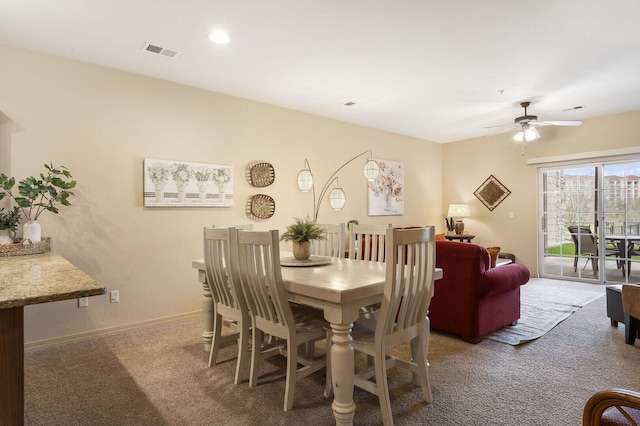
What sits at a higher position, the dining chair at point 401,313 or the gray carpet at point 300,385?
the dining chair at point 401,313

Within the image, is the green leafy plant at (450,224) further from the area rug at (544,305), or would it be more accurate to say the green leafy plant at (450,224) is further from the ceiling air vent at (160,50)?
the ceiling air vent at (160,50)

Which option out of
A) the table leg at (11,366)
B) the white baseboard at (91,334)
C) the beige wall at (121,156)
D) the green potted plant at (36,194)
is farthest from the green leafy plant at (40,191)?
the table leg at (11,366)

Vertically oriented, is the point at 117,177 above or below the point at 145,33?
below

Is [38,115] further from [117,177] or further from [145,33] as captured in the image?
[145,33]

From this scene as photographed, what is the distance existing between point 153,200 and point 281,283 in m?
2.28

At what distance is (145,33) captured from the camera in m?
2.82

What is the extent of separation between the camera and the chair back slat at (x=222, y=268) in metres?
2.32

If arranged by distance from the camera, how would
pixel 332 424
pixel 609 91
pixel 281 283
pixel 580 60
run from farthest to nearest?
1. pixel 609 91
2. pixel 580 60
3. pixel 281 283
4. pixel 332 424

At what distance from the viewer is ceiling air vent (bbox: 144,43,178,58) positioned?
9.93 ft

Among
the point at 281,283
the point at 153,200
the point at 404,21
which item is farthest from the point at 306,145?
the point at 281,283

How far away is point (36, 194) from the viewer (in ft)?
9.08

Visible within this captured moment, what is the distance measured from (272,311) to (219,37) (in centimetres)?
223

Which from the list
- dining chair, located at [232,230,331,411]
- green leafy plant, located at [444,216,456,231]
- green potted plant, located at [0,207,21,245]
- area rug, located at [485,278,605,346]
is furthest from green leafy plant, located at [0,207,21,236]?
green leafy plant, located at [444,216,456,231]

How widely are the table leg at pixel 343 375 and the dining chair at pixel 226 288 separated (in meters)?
0.79
